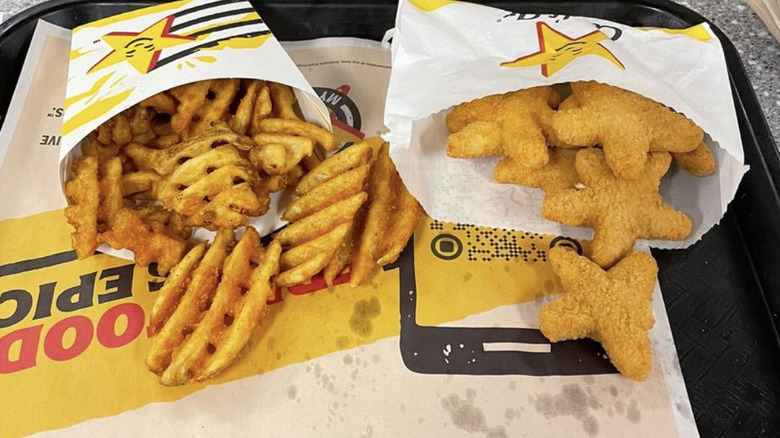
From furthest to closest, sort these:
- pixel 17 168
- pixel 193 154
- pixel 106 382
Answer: pixel 17 168 → pixel 193 154 → pixel 106 382

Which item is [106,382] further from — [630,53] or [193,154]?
[630,53]

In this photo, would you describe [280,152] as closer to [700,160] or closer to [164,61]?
[164,61]

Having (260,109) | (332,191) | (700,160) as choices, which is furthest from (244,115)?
(700,160)

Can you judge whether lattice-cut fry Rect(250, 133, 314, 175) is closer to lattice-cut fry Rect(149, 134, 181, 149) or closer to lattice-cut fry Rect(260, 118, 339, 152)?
lattice-cut fry Rect(260, 118, 339, 152)

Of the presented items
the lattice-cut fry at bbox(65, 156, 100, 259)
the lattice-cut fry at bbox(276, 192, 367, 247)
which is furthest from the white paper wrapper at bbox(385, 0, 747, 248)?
the lattice-cut fry at bbox(65, 156, 100, 259)

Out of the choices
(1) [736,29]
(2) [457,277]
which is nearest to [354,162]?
(2) [457,277]

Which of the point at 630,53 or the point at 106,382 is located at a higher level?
the point at 630,53
